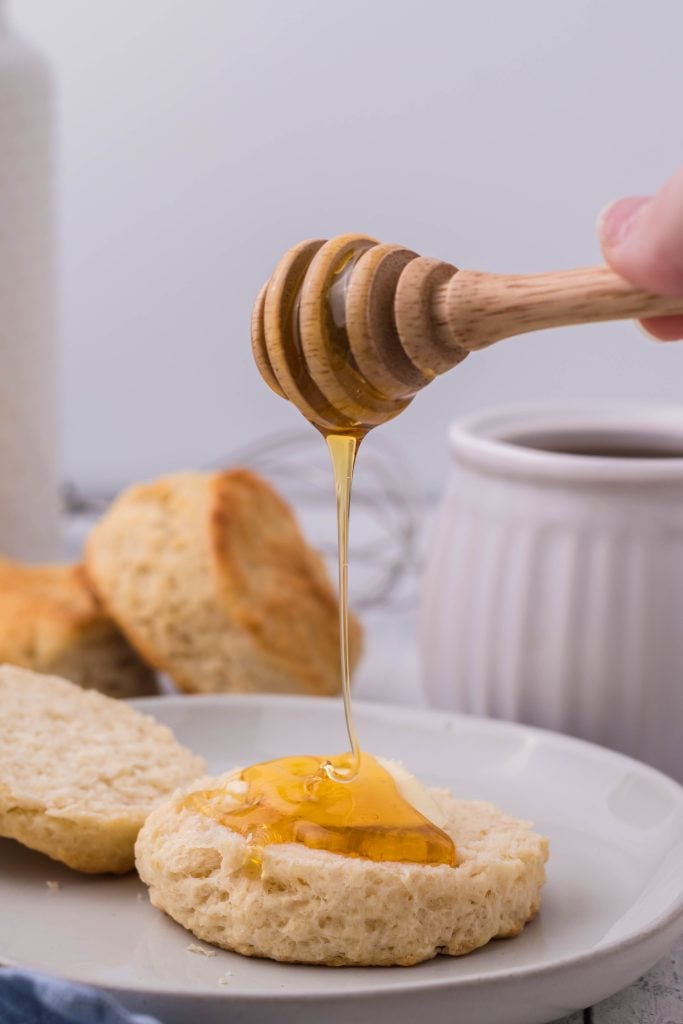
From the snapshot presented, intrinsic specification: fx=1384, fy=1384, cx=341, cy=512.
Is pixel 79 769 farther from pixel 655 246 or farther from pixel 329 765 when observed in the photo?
pixel 655 246

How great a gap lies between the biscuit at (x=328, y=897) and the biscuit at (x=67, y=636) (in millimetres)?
676

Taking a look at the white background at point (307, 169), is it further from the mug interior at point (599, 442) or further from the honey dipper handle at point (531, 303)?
the honey dipper handle at point (531, 303)

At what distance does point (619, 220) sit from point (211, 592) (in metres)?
0.98

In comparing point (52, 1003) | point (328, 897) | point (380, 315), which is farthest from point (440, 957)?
point (380, 315)

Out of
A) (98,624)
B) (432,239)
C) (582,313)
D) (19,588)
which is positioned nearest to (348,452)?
(582,313)

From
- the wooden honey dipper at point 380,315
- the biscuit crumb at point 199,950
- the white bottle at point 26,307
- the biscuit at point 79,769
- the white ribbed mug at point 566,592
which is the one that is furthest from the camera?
the white bottle at point 26,307

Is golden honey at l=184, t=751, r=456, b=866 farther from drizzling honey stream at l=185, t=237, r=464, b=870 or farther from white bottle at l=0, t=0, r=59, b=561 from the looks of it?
white bottle at l=0, t=0, r=59, b=561

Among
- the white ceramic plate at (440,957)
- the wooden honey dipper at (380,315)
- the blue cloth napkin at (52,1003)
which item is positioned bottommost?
the white ceramic plate at (440,957)

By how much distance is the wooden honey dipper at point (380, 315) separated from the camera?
3.68 feet

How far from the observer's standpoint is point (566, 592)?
5.78 ft

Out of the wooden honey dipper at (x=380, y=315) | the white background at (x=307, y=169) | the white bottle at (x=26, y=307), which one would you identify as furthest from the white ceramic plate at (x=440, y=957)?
the white background at (x=307, y=169)

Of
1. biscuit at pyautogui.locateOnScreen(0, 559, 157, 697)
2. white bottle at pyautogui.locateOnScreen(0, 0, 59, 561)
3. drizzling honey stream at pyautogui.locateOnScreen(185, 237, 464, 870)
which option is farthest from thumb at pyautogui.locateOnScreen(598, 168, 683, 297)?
white bottle at pyautogui.locateOnScreen(0, 0, 59, 561)

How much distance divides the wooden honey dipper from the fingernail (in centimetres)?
3

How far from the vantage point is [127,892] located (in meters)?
1.39
